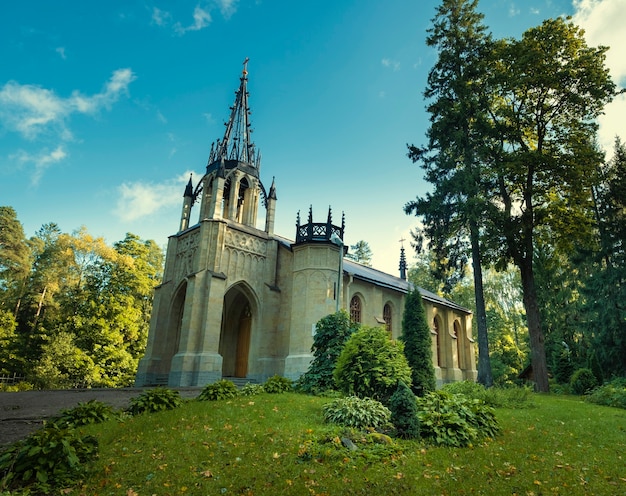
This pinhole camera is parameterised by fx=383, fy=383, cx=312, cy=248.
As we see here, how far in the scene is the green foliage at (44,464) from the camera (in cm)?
505

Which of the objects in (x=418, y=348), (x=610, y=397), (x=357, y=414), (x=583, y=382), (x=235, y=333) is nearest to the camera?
(x=357, y=414)

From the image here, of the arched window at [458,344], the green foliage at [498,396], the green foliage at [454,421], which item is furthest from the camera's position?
the arched window at [458,344]

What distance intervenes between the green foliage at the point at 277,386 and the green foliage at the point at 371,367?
2.72m

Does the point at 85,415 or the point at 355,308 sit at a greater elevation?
the point at 355,308

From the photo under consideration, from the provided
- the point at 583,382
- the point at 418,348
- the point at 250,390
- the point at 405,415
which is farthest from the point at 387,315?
the point at 405,415

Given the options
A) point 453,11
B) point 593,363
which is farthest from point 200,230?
point 593,363

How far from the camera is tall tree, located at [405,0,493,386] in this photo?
66.8ft

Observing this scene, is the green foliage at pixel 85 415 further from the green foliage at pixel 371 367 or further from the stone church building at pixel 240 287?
the stone church building at pixel 240 287

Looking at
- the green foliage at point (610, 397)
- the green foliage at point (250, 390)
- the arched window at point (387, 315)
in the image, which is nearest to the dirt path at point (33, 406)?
the green foliage at point (250, 390)

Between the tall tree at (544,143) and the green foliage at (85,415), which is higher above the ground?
the tall tree at (544,143)

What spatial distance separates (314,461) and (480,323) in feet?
53.7

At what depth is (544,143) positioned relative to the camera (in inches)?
850

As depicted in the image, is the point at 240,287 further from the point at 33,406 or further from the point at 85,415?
the point at 85,415

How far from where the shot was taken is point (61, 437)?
5.70m
